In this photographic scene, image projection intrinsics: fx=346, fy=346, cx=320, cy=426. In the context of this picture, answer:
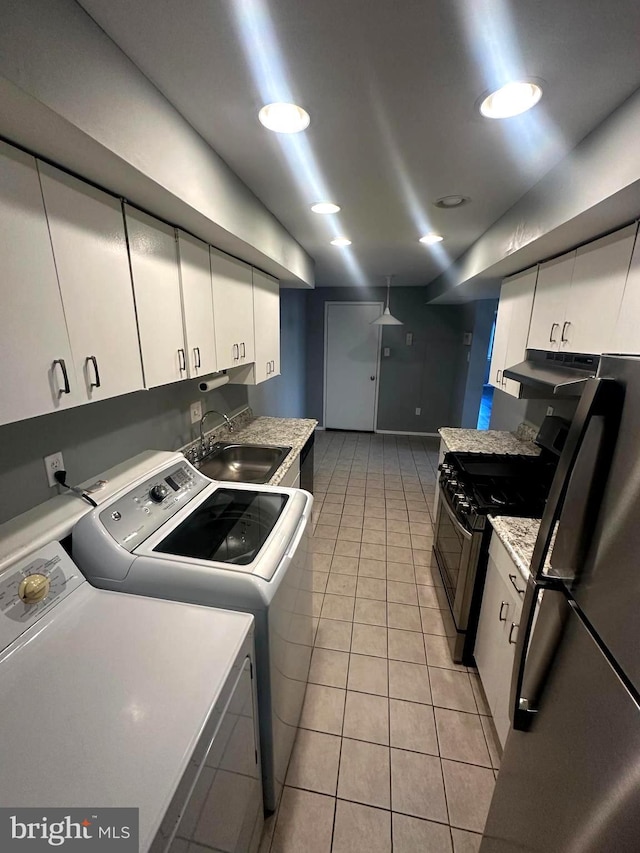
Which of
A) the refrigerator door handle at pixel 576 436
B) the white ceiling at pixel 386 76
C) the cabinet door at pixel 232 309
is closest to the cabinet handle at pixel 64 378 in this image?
the white ceiling at pixel 386 76

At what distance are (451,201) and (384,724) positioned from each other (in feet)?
8.60

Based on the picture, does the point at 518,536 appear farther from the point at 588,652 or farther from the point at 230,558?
the point at 230,558

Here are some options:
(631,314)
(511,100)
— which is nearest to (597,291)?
(631,314)

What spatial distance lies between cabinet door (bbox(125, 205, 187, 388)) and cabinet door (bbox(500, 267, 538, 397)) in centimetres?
194

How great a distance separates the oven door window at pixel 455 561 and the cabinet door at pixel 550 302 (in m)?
1.06

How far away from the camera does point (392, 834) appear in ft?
4.04

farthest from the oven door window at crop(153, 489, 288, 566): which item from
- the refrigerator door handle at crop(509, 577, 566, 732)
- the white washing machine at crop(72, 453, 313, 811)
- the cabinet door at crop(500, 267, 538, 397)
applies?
the cabinet door at crop(500, 267, 538, 397)

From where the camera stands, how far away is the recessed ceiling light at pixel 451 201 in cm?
181

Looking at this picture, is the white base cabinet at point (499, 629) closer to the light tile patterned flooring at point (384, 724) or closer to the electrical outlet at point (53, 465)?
the light tile patterned flooring at point (384, 724)

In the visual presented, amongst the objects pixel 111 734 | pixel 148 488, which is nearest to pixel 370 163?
pixel 148 488

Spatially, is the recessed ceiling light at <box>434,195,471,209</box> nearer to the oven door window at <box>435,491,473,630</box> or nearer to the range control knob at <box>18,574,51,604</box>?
the oven door window at <box>435,491,473,630</box>

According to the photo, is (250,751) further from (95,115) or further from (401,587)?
(95,115)

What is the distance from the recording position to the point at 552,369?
169cm

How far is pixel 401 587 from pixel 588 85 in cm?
254
